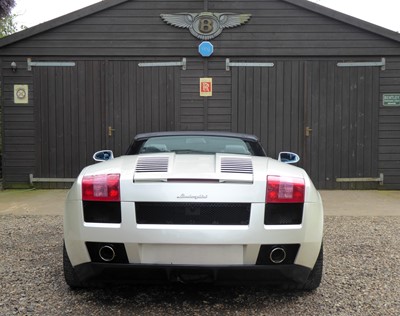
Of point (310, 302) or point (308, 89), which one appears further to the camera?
point (308, 89)

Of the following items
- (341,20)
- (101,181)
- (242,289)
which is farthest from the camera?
(341,20)

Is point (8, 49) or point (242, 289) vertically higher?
point (8, 49)

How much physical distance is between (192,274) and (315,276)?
1.01 meters

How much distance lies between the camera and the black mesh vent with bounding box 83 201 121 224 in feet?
8.32

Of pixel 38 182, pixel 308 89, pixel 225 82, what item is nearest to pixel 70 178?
pixel 38 182

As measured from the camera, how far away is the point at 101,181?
8.48 feet

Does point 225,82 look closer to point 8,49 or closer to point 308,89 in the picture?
point 308,89

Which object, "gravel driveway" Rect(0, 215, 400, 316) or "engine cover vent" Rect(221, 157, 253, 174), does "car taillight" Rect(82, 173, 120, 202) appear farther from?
"gravel driveway" Rect(0, 215, 400, 316)

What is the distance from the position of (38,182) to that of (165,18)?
4.22 meters

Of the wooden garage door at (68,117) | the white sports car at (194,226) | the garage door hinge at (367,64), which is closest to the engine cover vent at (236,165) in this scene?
the white sports car at (194,226)

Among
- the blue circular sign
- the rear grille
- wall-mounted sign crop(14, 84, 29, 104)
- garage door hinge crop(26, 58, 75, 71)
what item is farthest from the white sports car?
wall-mounted sign crop(14, 84, 29, 104)

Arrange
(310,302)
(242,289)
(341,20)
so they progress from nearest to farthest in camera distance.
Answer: (310,302), (242,289), (341,20)

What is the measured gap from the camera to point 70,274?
119 inches

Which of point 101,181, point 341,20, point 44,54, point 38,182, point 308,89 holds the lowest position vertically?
point 38,182
